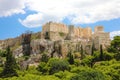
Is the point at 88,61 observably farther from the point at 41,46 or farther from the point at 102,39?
the point at 41,46

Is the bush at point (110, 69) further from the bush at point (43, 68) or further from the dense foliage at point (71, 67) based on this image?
the bush at point (43, 68)

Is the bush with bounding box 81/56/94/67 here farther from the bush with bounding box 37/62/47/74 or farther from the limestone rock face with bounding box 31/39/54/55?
the limestone rock face with bounding box 31/39/54/55

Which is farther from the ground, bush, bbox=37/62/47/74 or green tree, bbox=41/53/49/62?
green tree, bbox=41/53/49/62

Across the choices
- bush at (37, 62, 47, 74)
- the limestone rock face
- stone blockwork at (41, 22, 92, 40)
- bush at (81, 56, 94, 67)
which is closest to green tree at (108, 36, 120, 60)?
bush at (81, 56, 94, 67)

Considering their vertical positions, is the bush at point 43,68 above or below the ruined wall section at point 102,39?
below

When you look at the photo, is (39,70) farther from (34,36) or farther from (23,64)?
(34,36)

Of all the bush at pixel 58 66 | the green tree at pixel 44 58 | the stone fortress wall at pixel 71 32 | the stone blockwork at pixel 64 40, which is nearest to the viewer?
the bush at pixel 58 66

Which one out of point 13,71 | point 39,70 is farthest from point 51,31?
point 13,71

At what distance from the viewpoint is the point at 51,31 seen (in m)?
106

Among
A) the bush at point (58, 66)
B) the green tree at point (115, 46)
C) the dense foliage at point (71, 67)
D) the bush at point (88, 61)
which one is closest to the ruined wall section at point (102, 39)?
the dense foliage at point (71, 67)

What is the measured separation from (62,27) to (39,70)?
103ft

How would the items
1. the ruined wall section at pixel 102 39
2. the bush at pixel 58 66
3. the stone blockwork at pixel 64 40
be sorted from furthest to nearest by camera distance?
1. the ruined wall section at pixel 102 39
2. the stone blockwork at pixel 64 40
3. the bush at pixel 58 66

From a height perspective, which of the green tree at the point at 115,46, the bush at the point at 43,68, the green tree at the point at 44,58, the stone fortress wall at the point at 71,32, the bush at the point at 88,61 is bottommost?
the bush at the point at 43,68

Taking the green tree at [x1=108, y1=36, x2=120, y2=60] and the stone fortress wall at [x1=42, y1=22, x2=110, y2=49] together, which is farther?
the stone fortress wall at [x1=42, y1=22, x2=110, y2=49]
